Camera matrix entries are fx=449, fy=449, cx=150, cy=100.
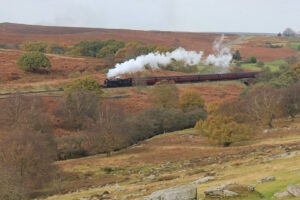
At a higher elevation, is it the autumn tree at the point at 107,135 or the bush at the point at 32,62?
the bush at the point at 32,62

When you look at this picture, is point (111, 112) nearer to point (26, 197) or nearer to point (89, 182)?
point (89, 182)

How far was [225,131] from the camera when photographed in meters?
65.4

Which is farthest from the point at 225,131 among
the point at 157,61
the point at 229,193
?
the point at 157,61

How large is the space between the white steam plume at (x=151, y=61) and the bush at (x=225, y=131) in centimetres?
6272

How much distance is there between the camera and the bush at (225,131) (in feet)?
215

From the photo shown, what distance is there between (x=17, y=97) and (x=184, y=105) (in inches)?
1392

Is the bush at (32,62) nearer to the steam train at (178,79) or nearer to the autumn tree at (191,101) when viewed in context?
the steam train at (178,79)

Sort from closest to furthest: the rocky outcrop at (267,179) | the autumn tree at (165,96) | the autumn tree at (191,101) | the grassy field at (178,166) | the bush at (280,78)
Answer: the rocky outcrop at (267,179)
the grassy field at (178,166)
the autumn tree at (191,101)
the autumn tree at (165,96)
the bush at (280,78)

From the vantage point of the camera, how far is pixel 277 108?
79750 millimetres

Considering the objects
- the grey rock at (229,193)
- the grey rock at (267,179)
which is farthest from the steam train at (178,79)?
the grey rock at (229,193)

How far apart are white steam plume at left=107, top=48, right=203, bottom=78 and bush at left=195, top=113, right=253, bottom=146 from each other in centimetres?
6272

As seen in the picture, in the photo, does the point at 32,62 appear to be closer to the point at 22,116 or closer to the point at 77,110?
the point at 77,110

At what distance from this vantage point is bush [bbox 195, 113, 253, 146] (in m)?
65.5

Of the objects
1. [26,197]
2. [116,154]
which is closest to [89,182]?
[26,197]
